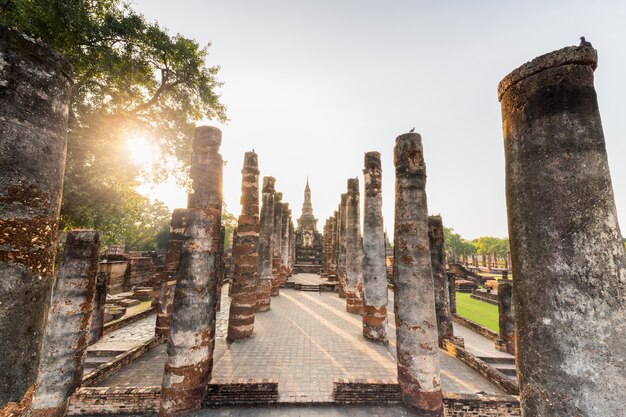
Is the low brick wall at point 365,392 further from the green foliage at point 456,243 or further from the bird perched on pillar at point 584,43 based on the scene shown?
the green foliage at point 456,243

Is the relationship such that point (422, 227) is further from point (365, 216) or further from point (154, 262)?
point (154, 262)

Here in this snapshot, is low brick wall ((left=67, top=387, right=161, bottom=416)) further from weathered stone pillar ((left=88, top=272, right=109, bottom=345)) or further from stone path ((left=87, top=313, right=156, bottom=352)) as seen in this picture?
weathered stone pillar ((left=88, top=272, right=109, bottom=345))

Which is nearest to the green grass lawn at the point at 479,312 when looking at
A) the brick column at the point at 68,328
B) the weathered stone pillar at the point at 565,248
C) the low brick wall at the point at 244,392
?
the low brick wall at the point at 244,392

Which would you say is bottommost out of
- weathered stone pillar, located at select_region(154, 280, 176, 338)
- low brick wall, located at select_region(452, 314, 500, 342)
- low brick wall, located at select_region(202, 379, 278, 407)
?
low brick wall, located at select_region(452, 314, 500, 342)

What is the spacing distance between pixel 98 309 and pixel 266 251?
22.0ft

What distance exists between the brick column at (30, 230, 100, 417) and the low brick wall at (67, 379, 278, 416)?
0.31 metres

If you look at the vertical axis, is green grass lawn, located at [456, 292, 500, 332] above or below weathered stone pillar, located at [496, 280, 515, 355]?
below

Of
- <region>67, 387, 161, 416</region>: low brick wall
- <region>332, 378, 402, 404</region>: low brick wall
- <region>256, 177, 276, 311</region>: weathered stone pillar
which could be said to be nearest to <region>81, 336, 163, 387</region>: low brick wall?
<region>67, 387, 161, 416</region>: low brick wall

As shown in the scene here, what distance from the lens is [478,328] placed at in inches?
465

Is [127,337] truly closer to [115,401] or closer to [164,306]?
[164,306]

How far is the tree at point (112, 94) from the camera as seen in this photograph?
942 centimetres

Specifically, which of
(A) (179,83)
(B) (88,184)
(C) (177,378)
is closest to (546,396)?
(C) (177,378)

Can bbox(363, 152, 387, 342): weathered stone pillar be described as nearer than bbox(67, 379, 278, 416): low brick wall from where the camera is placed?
No

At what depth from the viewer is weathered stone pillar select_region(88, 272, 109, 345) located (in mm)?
9167
